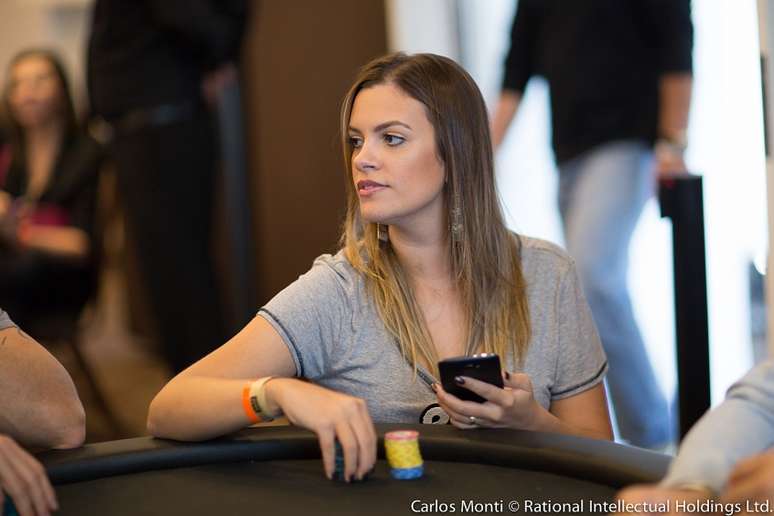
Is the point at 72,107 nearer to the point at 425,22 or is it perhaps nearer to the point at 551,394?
the point at 425,22

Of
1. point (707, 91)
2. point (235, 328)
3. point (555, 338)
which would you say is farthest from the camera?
point (235, 328)

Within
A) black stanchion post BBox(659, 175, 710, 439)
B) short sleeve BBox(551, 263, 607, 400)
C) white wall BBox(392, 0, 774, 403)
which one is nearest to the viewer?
A: short sleeve BBox(551, 263, 607, 400)

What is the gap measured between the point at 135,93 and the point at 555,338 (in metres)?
2.08

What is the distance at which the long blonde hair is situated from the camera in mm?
1871

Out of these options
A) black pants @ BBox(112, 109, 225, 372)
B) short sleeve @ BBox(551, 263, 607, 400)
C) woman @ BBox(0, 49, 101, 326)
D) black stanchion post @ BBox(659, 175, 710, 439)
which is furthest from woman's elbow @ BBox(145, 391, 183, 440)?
woman @ BBox(0, 49, 101, 326)

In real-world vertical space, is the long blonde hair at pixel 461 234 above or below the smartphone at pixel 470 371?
above

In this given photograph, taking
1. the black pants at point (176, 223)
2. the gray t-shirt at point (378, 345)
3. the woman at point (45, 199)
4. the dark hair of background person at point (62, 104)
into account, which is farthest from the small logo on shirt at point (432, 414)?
the dark hair of background person at point (62, 104)

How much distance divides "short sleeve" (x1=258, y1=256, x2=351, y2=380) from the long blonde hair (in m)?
0.06

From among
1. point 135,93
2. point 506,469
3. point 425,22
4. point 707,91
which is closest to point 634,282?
point 707,91

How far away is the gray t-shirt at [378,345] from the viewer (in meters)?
1.81

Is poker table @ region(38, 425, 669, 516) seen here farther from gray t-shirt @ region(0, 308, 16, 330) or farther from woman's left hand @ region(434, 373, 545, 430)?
gray t-shirt @ region(0, 308, 16, 330)

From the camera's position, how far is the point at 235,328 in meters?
4.82

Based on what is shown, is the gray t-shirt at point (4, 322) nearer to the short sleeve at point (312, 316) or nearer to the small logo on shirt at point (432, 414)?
the short sleeve at point (312, 316)

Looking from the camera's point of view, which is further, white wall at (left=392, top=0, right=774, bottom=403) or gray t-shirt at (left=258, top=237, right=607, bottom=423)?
white wall at (left=392, top=0, right=774, bottom=403)
